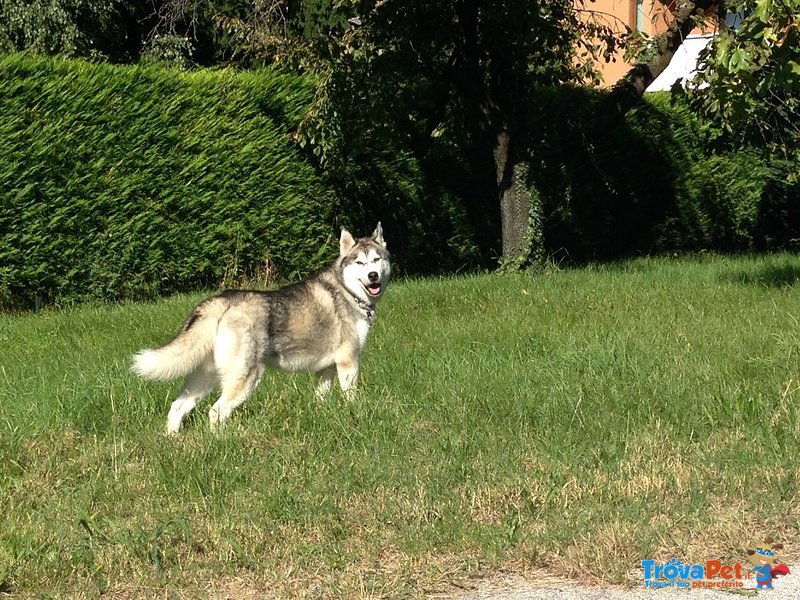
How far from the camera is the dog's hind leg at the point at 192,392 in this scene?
6.62 meters

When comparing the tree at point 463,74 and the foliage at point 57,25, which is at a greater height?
the foliage at point 57,25

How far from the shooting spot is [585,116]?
49.3 ft

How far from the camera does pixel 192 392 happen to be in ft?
22.0

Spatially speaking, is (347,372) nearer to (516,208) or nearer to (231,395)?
(231,395)

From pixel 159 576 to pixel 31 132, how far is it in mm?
8959

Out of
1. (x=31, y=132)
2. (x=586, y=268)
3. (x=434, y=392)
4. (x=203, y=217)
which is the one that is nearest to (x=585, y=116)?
(x=586, y=268)

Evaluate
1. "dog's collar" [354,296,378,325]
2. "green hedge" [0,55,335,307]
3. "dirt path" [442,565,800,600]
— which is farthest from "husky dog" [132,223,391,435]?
"green hedge" [0,55,335,307]

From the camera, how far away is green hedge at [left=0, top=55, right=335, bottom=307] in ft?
39.9

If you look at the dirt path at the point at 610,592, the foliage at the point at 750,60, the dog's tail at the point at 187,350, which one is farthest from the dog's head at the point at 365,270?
the foliage at the point at 750,60

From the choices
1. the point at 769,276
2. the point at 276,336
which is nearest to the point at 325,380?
the point at 276,336

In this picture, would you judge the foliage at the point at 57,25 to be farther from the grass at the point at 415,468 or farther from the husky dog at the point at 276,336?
the husky dog at the point at 276,336

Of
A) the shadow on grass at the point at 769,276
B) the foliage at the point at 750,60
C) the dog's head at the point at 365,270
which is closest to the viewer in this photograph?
the dog's head at the point at 365,270

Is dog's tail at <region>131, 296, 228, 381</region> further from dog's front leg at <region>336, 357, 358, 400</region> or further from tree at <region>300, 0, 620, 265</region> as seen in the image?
tree at <region>300, 0, 620, 265</region>

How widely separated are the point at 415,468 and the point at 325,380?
1912 mm
